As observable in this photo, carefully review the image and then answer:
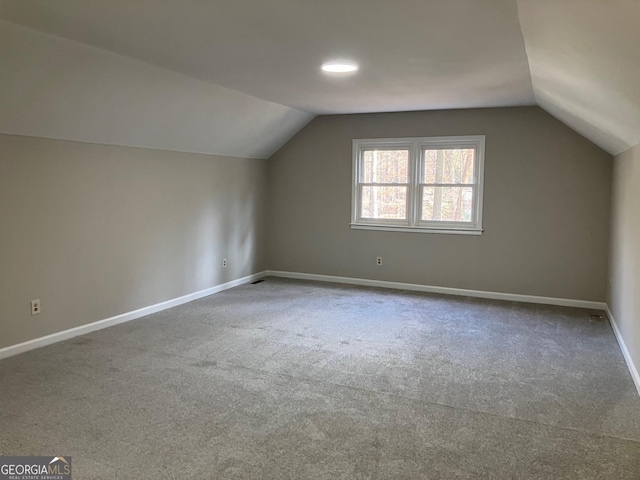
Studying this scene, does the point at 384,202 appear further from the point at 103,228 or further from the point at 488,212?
the point at 103,228

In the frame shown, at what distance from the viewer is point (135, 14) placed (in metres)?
2.60

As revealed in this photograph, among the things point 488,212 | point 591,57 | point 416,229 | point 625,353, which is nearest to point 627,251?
point 625,353

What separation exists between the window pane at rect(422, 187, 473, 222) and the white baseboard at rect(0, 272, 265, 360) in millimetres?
2587

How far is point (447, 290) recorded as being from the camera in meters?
6.00

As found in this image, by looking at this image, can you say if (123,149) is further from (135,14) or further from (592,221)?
(592,221)

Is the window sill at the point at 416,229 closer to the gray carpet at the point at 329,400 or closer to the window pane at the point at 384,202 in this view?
the window pane at the point at 384,202

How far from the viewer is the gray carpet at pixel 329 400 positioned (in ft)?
7.79

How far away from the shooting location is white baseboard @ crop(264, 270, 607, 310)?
5.41 m

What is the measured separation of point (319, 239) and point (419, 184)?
4.89ft

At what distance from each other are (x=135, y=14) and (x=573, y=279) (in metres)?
4.88

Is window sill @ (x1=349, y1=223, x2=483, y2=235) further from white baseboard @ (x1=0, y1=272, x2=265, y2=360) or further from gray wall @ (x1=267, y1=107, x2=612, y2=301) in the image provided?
white baseboard @ (x1=0, y1=272, x2=265, y2=360)

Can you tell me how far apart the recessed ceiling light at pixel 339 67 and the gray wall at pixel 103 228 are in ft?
6.74

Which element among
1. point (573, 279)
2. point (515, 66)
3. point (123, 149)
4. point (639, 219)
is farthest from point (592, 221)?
point (123, 149)

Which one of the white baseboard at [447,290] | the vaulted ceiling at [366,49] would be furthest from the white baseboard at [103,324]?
the vaulted ceiling at [366,49]
